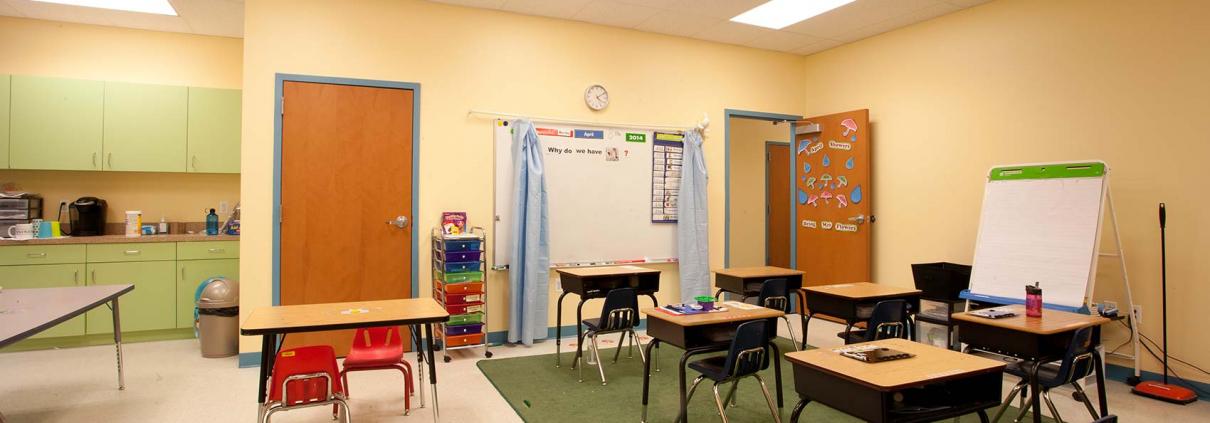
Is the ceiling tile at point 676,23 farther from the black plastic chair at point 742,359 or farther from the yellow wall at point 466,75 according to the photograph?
the black plastic chair at point 742,359

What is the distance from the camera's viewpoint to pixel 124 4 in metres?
5.20

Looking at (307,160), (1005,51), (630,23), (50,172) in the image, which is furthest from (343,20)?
(1005,51)

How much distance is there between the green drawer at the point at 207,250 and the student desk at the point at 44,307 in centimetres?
148

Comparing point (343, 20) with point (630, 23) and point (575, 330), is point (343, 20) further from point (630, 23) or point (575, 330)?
point (575, 330)

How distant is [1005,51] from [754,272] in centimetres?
267

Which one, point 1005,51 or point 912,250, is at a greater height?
point 1005,51

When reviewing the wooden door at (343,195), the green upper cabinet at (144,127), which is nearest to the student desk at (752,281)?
the wooden door at (343,195)

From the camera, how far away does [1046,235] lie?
452 centimetres

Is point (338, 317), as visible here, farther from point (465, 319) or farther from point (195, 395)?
point (465, 319)

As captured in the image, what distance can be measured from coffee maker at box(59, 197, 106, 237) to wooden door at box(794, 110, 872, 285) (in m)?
6.61

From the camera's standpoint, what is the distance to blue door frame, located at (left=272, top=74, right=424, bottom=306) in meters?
4.86

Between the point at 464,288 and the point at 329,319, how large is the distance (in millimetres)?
1913

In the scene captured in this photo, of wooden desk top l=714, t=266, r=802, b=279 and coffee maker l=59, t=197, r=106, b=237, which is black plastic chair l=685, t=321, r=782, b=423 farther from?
coffee maker l=59, t=197, r=106, b=237

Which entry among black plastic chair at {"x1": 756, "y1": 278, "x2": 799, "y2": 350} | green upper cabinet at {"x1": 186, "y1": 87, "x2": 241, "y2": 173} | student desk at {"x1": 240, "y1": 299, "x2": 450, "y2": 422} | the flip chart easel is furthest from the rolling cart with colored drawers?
the flip chart easel
